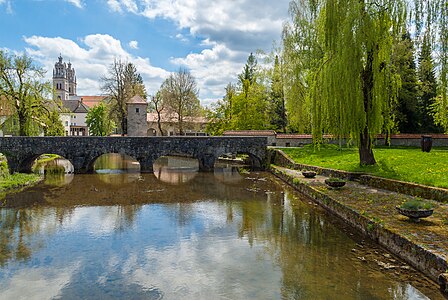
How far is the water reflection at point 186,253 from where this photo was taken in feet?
25.1

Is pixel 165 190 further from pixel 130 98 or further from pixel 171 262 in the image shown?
pixel 130 98

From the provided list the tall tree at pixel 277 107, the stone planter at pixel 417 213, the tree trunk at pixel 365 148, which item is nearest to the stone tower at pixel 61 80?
the tall tree at pixel 277 107

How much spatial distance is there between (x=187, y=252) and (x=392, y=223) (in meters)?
5.70

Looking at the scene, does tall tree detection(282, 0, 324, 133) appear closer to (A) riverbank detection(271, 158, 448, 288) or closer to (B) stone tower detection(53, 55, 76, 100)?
(A) riverbank detection(271, 158, 448, 288)

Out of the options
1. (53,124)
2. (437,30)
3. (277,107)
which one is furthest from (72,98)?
(437,30)

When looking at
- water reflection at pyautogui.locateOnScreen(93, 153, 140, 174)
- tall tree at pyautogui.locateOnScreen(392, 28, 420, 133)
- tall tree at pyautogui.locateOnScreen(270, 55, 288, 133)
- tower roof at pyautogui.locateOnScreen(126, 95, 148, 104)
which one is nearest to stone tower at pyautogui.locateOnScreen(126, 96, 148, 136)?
tower roof at pyautogui.locateOnScreen(126, 95, 148, 104)

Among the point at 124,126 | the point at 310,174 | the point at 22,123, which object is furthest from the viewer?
the point at 124,126

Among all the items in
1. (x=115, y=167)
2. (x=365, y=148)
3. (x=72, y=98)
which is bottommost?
(x=115, y=167)

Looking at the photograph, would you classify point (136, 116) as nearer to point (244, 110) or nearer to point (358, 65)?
point (244, 110)

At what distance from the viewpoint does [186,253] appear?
9.98 m

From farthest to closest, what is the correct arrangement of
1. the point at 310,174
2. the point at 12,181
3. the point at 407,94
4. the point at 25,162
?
1. the point at 407,94
2. the point at 25,162
3. the point at 12,181
4. the point at 310,174

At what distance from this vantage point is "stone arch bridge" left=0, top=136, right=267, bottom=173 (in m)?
26.9

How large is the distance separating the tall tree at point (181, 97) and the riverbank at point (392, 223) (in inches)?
1251

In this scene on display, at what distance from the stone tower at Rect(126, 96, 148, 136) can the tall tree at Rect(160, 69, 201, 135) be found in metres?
3.87
